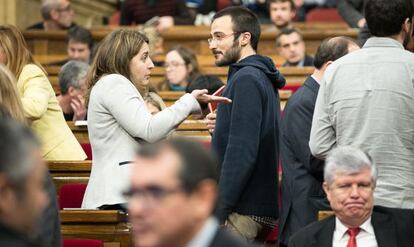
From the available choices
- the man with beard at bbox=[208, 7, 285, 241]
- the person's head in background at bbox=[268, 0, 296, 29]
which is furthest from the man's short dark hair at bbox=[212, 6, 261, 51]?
the person's head in background at bbox=[268, 0, 296, 29]

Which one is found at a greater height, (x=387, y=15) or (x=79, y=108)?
(x=387, y=15)

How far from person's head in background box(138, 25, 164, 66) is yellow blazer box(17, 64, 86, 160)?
3559 millimetres

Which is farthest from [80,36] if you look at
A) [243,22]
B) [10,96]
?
[10,96]

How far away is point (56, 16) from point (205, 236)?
8942 millimetres

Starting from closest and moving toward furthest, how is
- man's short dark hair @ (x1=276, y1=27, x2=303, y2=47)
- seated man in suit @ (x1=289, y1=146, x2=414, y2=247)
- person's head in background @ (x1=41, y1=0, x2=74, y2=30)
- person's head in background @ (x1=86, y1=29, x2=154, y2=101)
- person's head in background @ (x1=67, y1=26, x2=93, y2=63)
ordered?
1. seated man in suit @ (x1=289, y1=146, x2=414, y2=247)
2. person's head in background @ (x1=86, y1=29, x2=154, y2=101)
3. man's short dark hair @ (x1=276, y1=27, x2=303, y2=47)
4. person's head in background @ (x1=67, y1=26, x2=93, y2=63)
5. person's head in background @ (x1=41, y1=0, x2=74, y2=30)

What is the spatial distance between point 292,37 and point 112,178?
4.73 meters

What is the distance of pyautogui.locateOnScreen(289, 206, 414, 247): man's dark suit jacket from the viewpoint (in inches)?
206

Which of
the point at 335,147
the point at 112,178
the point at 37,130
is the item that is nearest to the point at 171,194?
the point at 335,147

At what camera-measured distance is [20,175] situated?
3240 mm

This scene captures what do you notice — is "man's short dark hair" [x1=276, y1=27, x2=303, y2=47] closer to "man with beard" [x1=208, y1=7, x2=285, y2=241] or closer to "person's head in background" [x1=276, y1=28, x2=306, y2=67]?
"person's head in background" [x1=276, y1=28, x2=306, y2=67]

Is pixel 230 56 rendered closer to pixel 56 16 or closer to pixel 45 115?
pixel 45 115

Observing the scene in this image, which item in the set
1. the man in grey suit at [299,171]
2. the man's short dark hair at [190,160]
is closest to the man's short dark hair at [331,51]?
the man in grey suit at [299,171]

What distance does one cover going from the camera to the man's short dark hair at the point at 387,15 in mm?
5344

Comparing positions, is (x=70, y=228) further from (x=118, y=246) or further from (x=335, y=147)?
(x=335, y=147)
